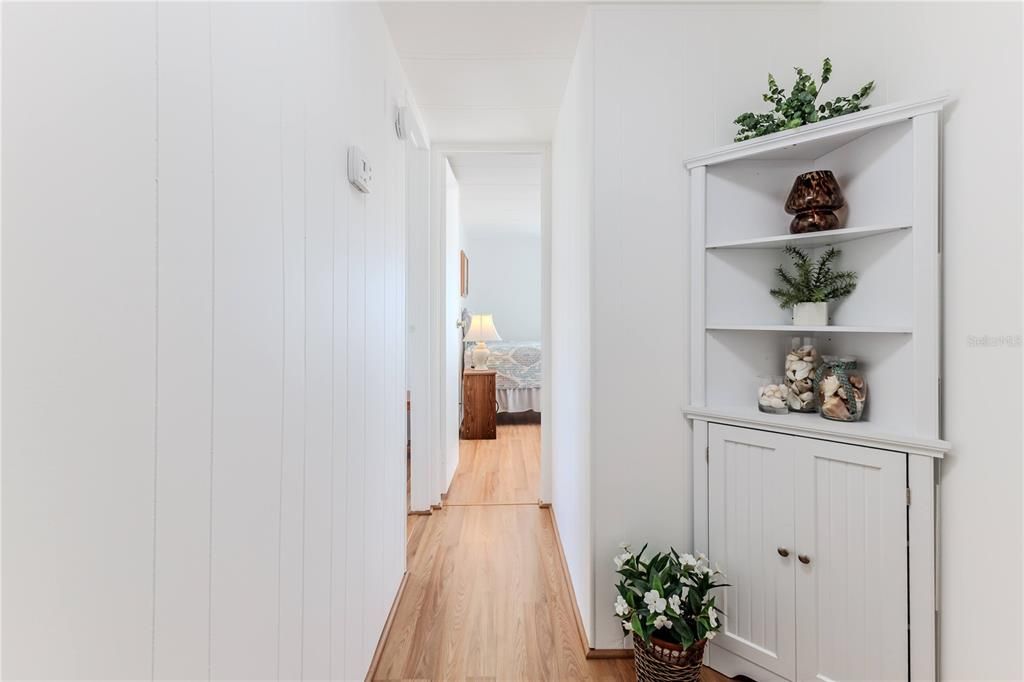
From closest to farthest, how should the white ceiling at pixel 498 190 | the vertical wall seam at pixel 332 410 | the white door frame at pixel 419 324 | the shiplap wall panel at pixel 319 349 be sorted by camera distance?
1. the shiplap wall panel at pixel 319 349
2. the vertical wall seam at pixel 332 410
3. the white door frame at pixel 419 324
4. the white ceiling at pixel 498 190

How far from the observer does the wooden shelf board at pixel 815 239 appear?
137cm

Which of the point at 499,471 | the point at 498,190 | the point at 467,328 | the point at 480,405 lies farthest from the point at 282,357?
the point at 467,328

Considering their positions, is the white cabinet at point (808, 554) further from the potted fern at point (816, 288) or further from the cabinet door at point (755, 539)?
the potted fern at point (816, 288)

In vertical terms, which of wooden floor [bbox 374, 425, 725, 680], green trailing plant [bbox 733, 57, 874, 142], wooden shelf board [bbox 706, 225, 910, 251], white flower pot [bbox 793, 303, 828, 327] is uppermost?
green trailing plant [bbox 733, 57, 874, 142]

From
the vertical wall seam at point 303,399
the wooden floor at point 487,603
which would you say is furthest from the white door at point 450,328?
the vertical wall seam at point 303,399

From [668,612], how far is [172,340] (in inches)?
60.2

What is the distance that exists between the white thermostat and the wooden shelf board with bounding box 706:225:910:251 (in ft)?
3.87

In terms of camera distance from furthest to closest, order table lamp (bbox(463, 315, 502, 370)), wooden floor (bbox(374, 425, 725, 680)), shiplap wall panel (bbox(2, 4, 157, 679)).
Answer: table lamp (bbox(463, 315, 502, 370)) < wooden floor (bbox(374, 425, 725, 680)) < shiplap wall panel (bbox(2, 4, 157, 679))

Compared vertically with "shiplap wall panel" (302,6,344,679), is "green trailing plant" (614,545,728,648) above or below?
below

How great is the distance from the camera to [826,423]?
145 centimetres

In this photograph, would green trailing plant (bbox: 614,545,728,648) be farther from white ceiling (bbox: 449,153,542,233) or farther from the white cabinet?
white ceiling (bbox: 449,153,542,233)

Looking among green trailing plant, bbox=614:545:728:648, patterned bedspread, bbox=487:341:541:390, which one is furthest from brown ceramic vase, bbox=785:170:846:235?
patterned bedspread, bbox=487:341:541:390

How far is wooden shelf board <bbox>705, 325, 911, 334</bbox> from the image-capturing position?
4.44 feet

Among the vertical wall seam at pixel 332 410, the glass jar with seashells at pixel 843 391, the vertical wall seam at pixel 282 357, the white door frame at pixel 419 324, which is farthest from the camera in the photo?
the white door frame at pixel 419 324
